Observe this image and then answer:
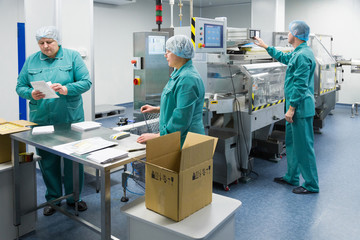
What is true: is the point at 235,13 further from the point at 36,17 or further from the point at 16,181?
the point at 16,181

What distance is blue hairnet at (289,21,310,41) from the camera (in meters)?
3.36

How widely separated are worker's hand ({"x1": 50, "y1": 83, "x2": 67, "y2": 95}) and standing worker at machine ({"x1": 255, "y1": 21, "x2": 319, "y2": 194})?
2100 mm

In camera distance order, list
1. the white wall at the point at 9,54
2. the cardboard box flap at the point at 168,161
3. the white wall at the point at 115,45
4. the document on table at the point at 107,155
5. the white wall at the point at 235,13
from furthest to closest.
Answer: the white wall at the point at 235,13
the white wall at the point at 115,45
the white wall at the point at 9,54
the document on table at the point at 107,155
the cardboard box flap at the point at 168,161

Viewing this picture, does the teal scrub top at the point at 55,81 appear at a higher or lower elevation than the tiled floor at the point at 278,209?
higher

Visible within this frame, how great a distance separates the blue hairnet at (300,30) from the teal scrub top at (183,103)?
164 cm

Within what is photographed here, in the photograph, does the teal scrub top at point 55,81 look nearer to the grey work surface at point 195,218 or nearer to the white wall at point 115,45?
the grey work surface at point 195,218

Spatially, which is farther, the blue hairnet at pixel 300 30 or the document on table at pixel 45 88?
the blue hairnet at pixel 300 30

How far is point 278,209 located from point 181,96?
1639 mm

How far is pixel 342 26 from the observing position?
330 inches

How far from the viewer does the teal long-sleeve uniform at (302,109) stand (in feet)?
10.8

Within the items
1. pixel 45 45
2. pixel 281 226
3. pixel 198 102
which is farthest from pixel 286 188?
pixel 45 45

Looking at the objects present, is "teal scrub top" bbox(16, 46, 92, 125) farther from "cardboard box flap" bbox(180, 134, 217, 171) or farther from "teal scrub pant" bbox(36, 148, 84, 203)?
"cardboard box flap" bbox(180, 134, 217, 171)

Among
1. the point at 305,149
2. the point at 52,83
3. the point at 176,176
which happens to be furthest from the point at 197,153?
the point at 305,149

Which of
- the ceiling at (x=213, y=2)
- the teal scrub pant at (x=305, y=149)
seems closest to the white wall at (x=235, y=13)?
the ceiling at (x=213, y=2)
